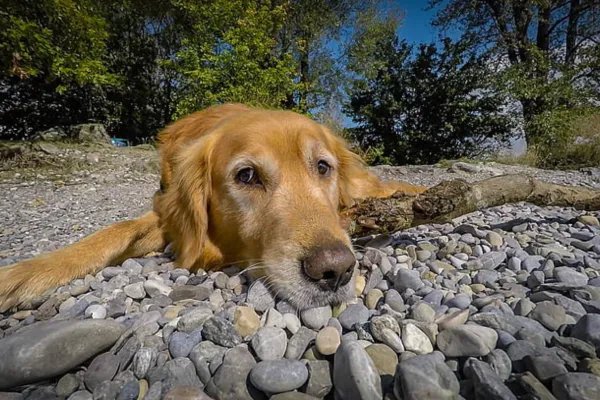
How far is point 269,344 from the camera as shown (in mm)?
1250

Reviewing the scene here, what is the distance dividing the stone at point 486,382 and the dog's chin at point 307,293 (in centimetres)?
64

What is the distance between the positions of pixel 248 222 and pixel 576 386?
163cm

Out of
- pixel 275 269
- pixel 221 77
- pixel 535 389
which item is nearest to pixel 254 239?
pixel 275 269

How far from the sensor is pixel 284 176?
2.13 m

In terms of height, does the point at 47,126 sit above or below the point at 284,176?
above

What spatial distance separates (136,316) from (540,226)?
2962 mm

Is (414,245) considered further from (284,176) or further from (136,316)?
(136,316)

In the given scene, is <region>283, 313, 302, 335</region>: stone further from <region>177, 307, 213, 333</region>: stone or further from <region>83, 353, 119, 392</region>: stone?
<region>83, 353, 119, 392</region>: stone

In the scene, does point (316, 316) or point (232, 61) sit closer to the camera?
point (316, 316)

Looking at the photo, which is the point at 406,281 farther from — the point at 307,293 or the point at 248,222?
the point at 248,222

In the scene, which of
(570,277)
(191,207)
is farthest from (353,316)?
(191,207)

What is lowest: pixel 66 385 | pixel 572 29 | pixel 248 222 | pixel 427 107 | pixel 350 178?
pixel 66 385

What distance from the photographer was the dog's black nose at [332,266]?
1539 mm

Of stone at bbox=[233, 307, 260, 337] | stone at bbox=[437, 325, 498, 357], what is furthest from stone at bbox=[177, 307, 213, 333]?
stone at bbox=[437, 325, 498, 357]
